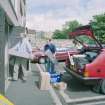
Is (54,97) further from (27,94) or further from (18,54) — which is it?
(18,54)

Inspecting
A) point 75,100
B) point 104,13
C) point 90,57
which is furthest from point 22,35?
point 104,13

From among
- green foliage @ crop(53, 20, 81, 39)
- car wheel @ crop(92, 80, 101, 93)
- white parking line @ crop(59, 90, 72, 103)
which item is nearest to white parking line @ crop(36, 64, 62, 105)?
white parking line @ crop(59, 90, 72, 103)

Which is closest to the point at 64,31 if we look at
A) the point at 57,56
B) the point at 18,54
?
the point at 57,56

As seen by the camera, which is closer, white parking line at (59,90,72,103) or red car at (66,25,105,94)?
white parking line at (59,90,72,103)

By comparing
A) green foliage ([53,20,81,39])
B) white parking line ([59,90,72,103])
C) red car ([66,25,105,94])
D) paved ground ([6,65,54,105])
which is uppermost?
green foliage ([53,20,81,39])

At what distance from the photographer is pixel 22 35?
13.7 metres

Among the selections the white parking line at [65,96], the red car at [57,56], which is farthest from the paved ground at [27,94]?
the red car at [57,56]

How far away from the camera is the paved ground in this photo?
8.88 meters

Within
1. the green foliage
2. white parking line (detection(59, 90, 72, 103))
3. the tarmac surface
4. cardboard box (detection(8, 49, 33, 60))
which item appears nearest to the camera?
the tarmac surface

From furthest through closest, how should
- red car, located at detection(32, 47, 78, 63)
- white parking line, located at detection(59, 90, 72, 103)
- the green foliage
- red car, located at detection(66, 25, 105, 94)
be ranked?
the green foliage
red car, located at detection(32, 47, 78, 63)
red car, located at detection(66, 25, 105, 94)
white parking line, located at detection(59, 90, 72, 103)

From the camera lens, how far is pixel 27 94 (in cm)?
998

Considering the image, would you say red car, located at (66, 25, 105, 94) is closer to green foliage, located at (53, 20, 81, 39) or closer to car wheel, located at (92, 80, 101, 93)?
car wheel, located at (92, 80, 101, 93)

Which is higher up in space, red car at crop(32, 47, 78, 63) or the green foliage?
the green foliage

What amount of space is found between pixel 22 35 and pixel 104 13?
6230cm
